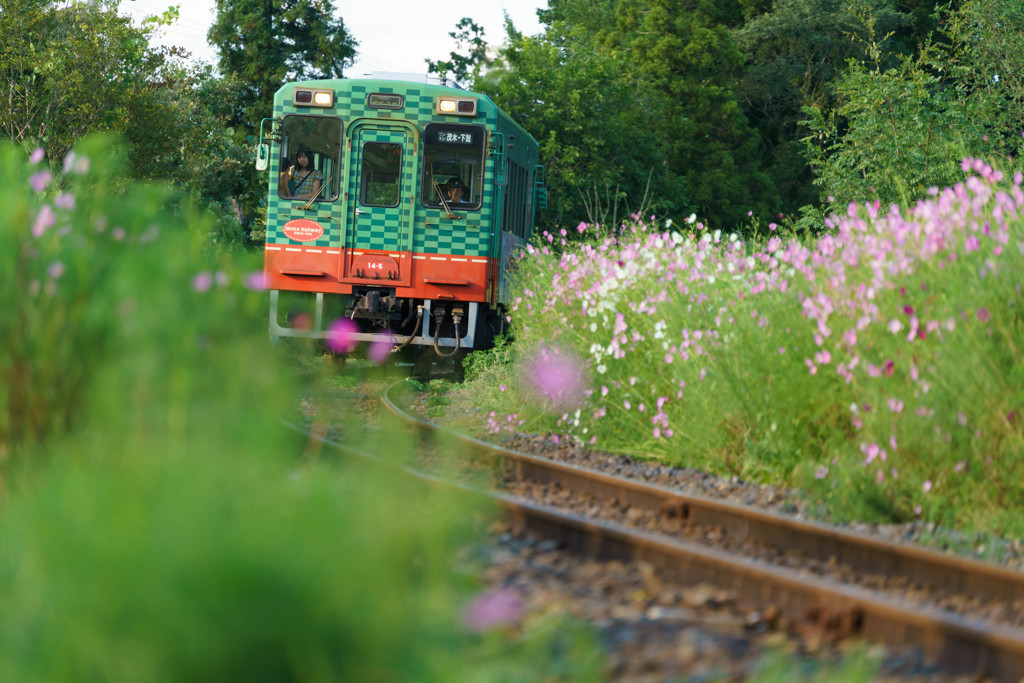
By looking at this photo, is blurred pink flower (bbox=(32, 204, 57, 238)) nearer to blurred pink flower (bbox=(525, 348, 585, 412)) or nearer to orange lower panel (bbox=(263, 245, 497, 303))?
blurred pink flower (bbox=(525, 348, 585, 412))

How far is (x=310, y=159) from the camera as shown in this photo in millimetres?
13430

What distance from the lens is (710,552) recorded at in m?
4.50

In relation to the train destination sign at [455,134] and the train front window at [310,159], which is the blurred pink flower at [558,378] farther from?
the train front window at [310,159]

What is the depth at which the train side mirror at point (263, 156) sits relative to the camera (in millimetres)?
12922

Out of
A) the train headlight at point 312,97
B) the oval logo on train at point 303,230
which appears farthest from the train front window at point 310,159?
the oval logo on train at point 303,230

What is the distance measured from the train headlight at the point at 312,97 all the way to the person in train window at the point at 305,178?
23.3 inches

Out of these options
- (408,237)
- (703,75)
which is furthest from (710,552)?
(703,75)

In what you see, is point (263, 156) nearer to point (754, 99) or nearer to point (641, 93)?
point (641, 93)

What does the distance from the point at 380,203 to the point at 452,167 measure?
1.00 m

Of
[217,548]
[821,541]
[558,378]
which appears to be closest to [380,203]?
[558,378]

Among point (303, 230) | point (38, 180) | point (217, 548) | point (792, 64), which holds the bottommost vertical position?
point (217, 548)

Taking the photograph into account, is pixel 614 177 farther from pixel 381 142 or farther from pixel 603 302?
pixel 603 302

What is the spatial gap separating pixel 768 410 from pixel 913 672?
388 centimetres

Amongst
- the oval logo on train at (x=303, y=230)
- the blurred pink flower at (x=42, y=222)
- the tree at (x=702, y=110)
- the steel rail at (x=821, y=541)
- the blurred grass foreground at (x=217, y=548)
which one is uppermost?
the tree at (x=702, y=110)
